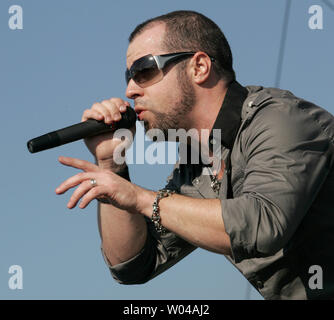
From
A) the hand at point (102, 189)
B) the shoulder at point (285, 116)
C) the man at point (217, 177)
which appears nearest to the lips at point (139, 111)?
the man at point (217, 177)

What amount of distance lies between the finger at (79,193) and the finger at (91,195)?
0.8 inches

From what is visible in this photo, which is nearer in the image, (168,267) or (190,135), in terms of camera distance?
(190,135)

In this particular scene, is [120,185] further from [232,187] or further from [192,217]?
[232,187]

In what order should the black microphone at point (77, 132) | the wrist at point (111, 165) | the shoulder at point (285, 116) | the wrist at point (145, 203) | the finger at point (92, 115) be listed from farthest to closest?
the wrist at point (111, 165) < the finger at point (92, 115) < the black microphone at point (77, 132) < the shoulder at point (285, 116) < the wrist at point (145, 203)

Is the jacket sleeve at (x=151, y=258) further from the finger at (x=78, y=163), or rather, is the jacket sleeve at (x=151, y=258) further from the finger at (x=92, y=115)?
the finger at (x=78, y=163)

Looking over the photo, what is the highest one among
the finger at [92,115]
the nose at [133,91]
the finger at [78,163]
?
the nose at [133,91]

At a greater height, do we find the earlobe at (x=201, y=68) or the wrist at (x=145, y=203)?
the earlobe at (x=201, y=68)

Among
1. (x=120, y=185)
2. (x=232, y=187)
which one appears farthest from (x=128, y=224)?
(x=120, y=185)

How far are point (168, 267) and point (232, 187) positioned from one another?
1.22m

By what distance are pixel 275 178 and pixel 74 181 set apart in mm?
1056

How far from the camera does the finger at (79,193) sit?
3.43 meters

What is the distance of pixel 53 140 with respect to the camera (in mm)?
3898

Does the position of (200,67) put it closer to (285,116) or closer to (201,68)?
(201,68)

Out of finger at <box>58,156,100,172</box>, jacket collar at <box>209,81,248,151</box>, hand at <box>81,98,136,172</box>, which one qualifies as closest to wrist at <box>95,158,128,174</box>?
hand at <box>81,98,136,172</box>
